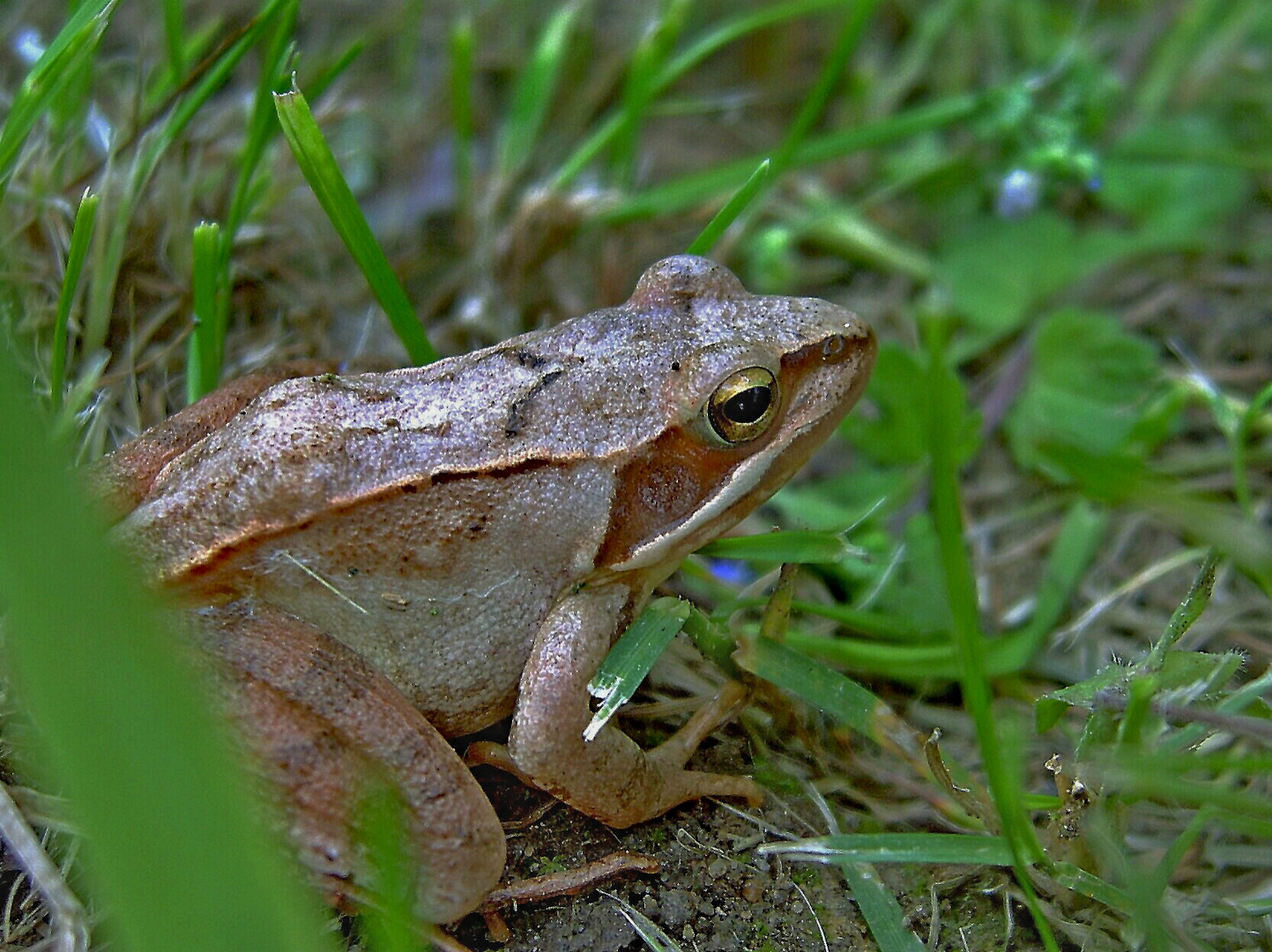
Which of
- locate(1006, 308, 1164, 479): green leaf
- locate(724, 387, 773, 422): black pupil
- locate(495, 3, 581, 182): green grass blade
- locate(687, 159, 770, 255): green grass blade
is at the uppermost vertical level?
locate(495, 3, 581, 182): green grass blade

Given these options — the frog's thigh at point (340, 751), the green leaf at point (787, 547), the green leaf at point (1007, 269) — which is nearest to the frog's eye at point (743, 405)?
the green leaf at point (787, 547)

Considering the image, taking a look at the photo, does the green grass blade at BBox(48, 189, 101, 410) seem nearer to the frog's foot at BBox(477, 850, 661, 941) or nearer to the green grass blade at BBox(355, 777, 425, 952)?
the green grass blade at BBox(355, 777, 425, 952)

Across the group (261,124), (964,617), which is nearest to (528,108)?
(261,124)

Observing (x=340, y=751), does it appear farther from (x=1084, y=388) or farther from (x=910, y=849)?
(x=1084, y=388)

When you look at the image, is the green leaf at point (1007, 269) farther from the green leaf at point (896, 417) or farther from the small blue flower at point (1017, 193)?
the green leaf at point (896, 417)

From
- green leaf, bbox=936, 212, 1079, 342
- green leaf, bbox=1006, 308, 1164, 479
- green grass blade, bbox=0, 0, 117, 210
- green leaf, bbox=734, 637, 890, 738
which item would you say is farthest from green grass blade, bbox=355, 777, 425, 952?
green leaf, bbox=936, 212, 1079, 342

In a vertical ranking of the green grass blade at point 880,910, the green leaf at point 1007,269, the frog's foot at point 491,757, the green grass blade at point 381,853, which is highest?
the green grass blade at point 381,853
